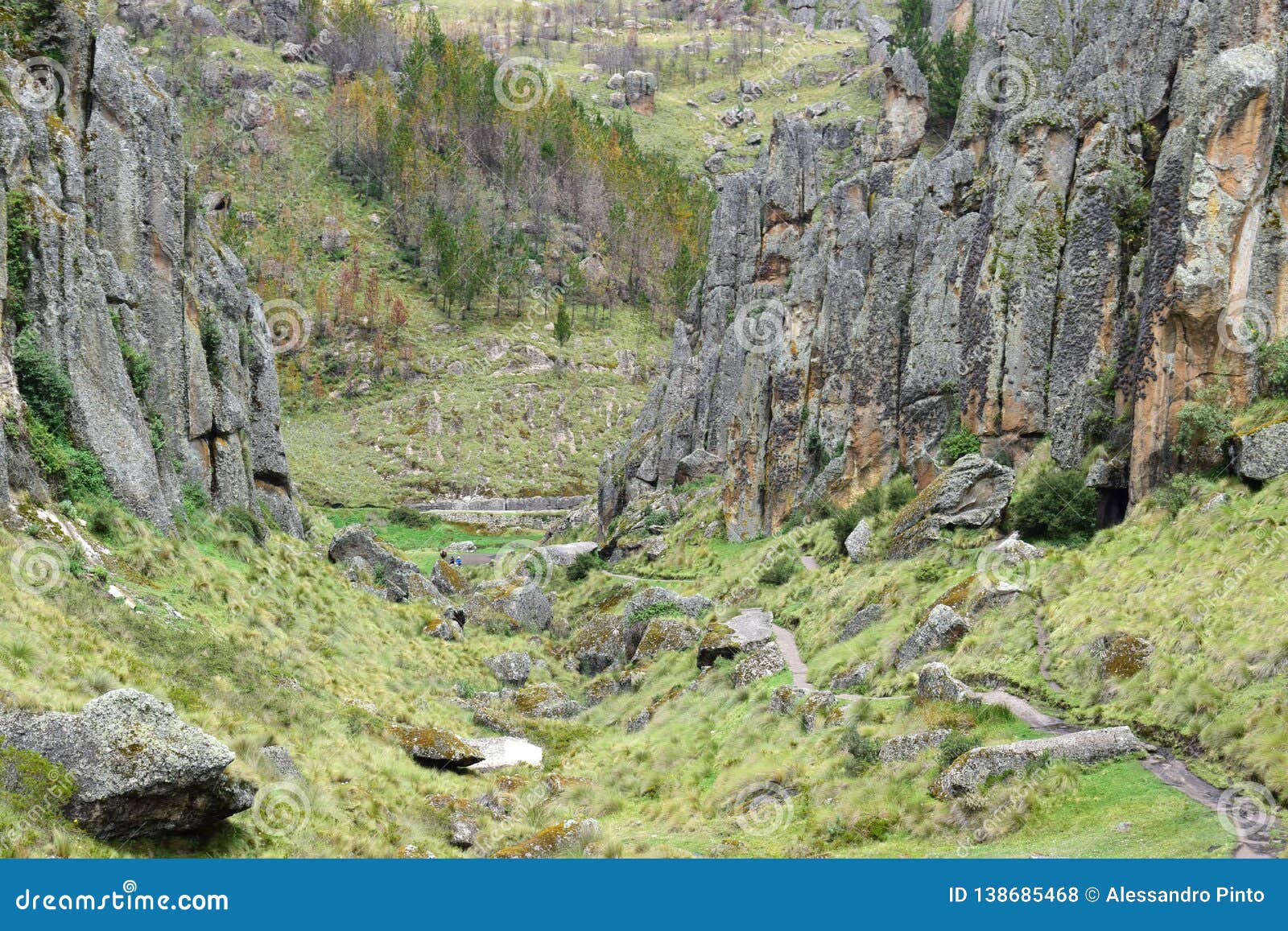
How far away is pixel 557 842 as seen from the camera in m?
16.8

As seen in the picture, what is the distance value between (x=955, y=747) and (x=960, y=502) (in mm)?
15677

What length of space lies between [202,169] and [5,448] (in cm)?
13033

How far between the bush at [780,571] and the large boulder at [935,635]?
15.4 meters

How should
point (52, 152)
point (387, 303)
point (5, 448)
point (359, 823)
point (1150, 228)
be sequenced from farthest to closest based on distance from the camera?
point (387, 303) → point (52, 152) → point (1150, 228) → point (5, 448) → point (359, 823)

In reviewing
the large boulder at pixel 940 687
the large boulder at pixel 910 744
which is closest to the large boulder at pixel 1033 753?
the large boulder at pixel 910 744

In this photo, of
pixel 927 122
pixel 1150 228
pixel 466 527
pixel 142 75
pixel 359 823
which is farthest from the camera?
pixel 466 527

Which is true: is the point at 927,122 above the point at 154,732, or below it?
above

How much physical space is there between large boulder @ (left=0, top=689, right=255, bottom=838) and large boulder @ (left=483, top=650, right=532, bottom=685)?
24.2m

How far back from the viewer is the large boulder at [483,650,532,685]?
3769cm

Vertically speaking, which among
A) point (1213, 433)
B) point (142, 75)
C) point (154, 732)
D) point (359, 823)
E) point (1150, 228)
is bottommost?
point (359, 823)

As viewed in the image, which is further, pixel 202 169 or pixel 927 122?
pixel 202 169

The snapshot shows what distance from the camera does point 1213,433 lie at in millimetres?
23688

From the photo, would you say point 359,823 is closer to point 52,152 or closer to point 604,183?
point 52,152

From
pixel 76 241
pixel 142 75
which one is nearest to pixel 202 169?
pixel 142 75
